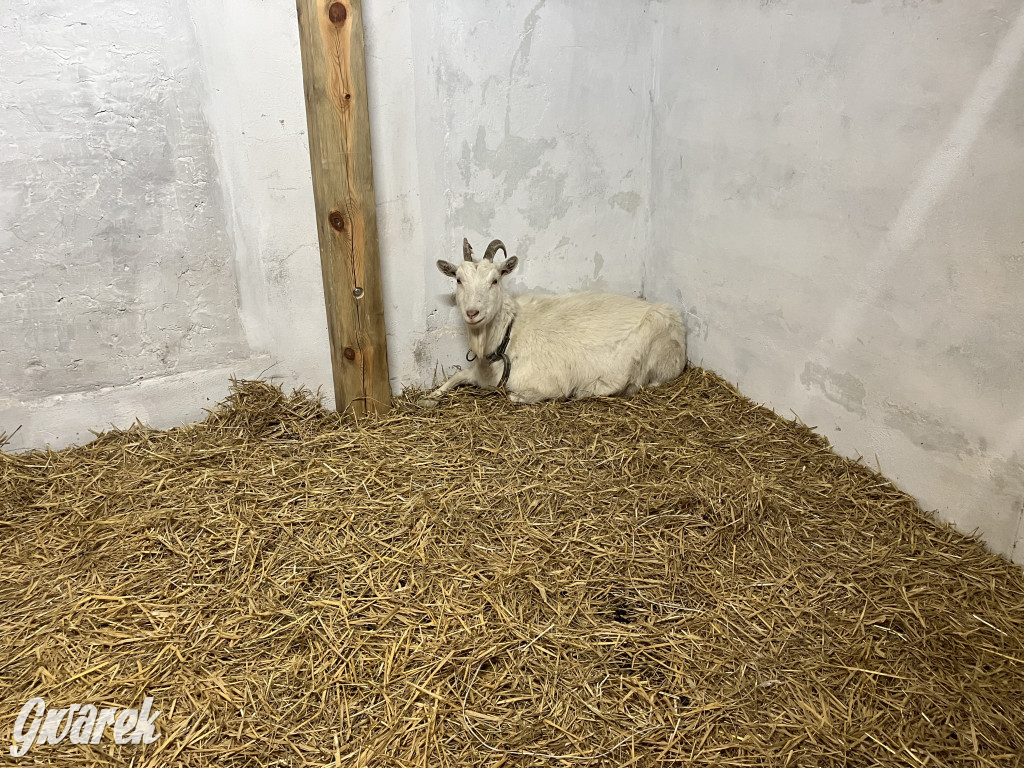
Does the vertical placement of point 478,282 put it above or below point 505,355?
above

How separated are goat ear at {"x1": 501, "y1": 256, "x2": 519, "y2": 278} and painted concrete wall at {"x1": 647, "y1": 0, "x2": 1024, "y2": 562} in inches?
47.0

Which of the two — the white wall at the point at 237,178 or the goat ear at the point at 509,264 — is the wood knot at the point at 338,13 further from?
the goat ear at the point at 509,264

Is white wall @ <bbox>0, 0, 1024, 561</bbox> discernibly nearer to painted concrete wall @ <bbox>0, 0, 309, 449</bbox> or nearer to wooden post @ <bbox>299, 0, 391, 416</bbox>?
painted concrete wall @ <bbox>0, 0, 309, 449</bbox>

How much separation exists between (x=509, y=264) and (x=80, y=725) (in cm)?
288

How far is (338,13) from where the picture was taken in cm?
327

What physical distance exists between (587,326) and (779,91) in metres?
1.64

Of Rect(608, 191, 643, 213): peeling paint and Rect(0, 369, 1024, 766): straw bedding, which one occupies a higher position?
Rect(608, 191, 643, 213): peeling paint

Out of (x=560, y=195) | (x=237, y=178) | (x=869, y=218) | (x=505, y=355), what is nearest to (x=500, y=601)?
(x=505, y=355)

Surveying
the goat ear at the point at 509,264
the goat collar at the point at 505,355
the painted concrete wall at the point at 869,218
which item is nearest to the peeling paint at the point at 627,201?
the painted concrete wall at the point at 869,218

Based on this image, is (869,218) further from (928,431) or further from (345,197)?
(345,197)

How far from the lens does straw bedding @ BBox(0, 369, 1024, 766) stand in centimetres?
212

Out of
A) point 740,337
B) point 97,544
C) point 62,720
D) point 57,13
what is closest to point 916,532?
point 740,337

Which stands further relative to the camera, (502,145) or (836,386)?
(502,145)

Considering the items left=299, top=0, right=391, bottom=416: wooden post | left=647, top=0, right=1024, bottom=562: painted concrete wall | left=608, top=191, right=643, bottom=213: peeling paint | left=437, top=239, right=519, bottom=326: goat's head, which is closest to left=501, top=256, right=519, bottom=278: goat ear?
left=437, top=239, right=519, bottom=326: goat's head
